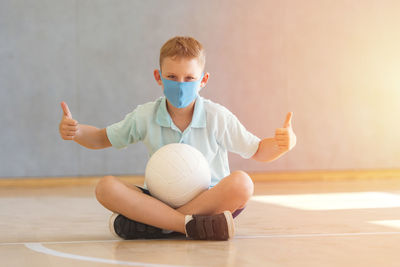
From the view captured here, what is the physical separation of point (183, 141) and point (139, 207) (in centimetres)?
39

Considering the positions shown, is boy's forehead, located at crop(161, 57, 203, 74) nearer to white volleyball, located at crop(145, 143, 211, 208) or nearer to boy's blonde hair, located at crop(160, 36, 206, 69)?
boy's blonde hair, located at crop(160, 36, 206, 69)

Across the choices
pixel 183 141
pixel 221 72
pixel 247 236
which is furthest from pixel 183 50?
pixel 221 72

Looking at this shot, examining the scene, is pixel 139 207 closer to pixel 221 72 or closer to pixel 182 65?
pixel 182 65

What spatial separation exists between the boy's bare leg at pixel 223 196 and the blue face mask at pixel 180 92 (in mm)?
382

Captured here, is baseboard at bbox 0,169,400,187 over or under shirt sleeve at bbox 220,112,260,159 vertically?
under

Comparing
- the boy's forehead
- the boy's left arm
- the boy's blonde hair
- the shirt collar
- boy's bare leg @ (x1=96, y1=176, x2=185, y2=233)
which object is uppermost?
the boy's blonde hair

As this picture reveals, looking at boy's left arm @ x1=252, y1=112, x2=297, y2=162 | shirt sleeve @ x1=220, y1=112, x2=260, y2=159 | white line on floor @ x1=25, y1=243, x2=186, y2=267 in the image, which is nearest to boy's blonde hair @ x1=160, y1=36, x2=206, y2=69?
shirt sleeve @ x1=220, y1=112, x2=260, y2=159

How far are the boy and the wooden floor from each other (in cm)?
8

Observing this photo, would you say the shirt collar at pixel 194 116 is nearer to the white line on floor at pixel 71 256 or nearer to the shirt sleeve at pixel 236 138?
the shirt sleeve at pixel 236 138

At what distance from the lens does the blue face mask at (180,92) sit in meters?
2.26

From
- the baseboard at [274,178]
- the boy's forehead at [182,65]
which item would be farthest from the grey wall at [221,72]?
the boy's forehead at [182,65]

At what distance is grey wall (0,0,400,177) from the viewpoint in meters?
4.59

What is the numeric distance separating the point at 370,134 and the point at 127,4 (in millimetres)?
2499

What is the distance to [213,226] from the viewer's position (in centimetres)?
203
